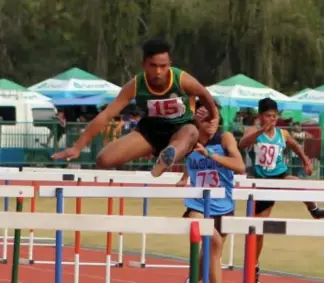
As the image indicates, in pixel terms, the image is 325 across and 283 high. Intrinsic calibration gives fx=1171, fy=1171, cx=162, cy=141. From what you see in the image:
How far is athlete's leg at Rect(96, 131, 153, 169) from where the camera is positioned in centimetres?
937

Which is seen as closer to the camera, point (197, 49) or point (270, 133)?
point (270, 133)

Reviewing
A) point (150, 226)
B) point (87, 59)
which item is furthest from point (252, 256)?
point (87, 59)

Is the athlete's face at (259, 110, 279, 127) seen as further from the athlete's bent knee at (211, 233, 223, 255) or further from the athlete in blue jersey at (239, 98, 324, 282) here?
the athlete's bent knee at (211, 233, 223, 255)

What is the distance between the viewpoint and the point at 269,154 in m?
12.9

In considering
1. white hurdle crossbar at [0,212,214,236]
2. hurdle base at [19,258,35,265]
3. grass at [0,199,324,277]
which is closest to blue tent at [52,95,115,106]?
grass at [0,199,324,277]

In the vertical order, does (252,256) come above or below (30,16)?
below

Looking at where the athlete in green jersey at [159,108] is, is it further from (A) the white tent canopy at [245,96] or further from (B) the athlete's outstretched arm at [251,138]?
(A) the white tent canopy at [245,96]

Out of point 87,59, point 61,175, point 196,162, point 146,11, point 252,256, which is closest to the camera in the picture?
point 252,256

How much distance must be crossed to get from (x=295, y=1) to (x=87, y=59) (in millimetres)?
12958

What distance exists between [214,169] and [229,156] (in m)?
0.29

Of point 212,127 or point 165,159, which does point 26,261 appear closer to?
point 212,127

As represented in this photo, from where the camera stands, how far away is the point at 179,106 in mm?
9352

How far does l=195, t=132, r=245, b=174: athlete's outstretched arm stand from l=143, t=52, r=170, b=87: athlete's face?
706 millimetres

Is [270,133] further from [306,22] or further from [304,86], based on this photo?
[304,86]
